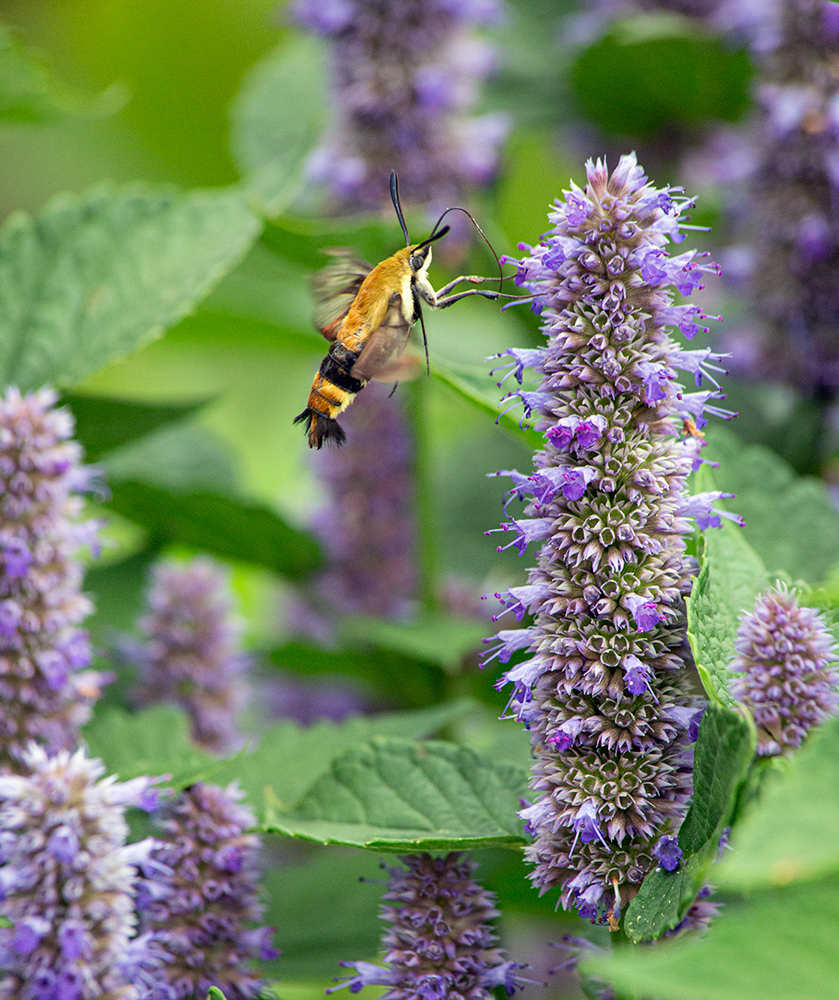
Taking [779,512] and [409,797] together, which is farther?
[779,512]

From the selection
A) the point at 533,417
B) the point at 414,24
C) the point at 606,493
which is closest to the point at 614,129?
the point at 414,24

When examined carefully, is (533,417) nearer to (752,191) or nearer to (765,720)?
(765,720)

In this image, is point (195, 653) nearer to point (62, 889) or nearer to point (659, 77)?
point (62, 889)

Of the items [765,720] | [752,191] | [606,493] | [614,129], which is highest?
[614,129]

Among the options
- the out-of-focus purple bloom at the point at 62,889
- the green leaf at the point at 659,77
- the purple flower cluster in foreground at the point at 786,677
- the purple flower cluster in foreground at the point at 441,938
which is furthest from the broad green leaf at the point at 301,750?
the green leaf at the point at 659,77

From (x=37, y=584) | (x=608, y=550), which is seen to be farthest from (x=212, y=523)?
(x=608, y=550)
